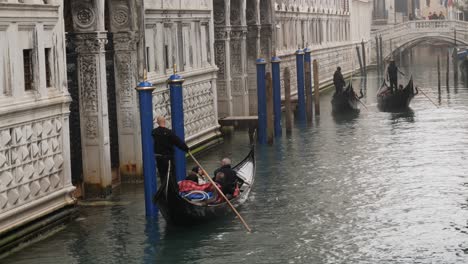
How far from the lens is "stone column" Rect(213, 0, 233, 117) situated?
1934cm

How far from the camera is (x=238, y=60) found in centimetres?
2089

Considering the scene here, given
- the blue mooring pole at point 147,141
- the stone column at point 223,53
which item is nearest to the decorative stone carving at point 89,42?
the blue mooring pole at point 147,141

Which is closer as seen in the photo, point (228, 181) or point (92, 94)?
point (228, 181)

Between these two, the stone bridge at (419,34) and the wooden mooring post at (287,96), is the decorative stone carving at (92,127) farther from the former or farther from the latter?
the stone bridge at (419,34)

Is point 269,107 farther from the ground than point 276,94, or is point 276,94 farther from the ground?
point 276,94

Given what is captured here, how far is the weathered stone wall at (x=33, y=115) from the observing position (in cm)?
1006

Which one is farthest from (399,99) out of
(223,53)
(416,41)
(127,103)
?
(416,41)

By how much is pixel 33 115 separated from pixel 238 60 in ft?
34.7

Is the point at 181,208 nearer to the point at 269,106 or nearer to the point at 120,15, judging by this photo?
the point at 120,15

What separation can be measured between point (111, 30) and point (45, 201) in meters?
3.44

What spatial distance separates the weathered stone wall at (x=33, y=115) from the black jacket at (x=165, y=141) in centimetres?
89

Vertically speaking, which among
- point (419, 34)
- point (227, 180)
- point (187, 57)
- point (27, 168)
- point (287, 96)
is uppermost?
point (419, 34)

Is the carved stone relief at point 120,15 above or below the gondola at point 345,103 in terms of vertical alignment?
above

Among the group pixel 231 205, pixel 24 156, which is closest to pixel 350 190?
pixel 231 205
